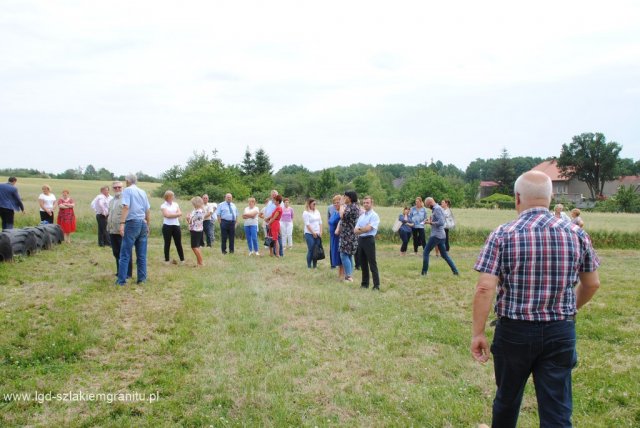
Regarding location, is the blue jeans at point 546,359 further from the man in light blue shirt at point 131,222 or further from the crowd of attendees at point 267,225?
the man in light blue shirt at point 131,222

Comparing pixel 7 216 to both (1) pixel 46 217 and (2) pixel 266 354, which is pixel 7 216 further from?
(2) pixel 266 354

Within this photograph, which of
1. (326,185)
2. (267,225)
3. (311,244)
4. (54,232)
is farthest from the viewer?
(326,185)

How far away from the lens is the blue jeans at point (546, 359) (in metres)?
2.95

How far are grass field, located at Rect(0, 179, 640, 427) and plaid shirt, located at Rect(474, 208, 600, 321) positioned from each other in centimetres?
157

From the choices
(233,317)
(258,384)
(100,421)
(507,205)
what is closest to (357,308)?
(233,317)

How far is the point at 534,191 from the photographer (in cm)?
309

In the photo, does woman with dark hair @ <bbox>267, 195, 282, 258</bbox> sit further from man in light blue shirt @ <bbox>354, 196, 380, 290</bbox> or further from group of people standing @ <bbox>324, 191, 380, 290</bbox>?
man in light blue shirt @ <bbox>354, 196, 380, 290</bbox>

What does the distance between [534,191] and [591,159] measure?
81.3 meters

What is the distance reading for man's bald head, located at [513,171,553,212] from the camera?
121 inches

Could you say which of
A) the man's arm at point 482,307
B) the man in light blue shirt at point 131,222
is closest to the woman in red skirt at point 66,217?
the man in light blue shirt at point 131,222

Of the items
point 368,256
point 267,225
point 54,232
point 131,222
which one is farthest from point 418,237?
point 54,232

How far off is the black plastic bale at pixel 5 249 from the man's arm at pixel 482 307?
1034cm

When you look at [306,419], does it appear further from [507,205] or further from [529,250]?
[507,205]

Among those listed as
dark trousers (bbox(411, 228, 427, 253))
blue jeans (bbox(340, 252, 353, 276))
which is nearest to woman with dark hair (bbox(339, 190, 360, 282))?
blue jeans (bbox(340, 252, 353, 276))
